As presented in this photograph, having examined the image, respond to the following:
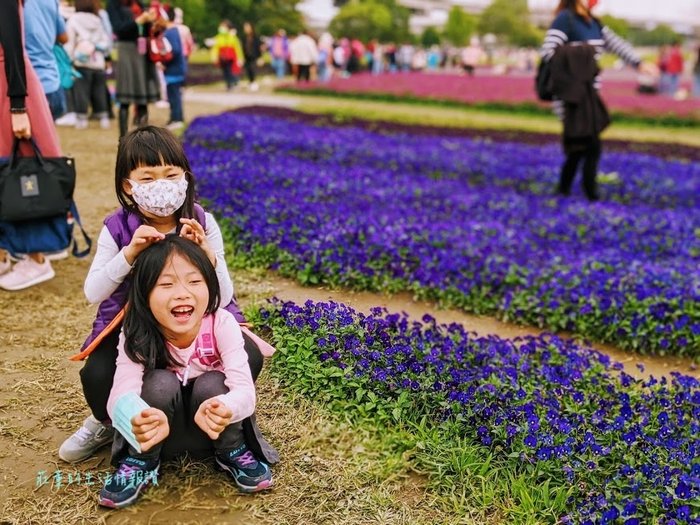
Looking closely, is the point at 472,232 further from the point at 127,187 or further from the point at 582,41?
the point at 127,187

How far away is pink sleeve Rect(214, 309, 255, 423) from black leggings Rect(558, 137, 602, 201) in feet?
18.6

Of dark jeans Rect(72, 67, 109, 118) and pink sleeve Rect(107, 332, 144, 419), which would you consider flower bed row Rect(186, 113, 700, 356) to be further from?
pink sleeve Rect(107, 332, 144, 419)

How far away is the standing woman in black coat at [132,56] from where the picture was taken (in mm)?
8422

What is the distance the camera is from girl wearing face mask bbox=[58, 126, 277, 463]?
2.79 m

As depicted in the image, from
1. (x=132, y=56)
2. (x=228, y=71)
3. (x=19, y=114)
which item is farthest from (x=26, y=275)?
(x=228, y=71)

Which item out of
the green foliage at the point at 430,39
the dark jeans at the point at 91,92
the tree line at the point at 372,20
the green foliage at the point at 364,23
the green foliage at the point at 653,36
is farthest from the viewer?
the green foliage at the point at 653,36

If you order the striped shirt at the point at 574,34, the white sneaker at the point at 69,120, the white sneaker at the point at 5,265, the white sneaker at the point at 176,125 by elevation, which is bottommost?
the white sneaker at the point at 5,265

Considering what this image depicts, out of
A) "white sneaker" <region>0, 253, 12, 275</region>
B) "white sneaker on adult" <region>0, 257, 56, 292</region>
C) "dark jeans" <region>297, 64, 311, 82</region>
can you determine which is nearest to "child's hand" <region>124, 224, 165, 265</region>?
"white sneaker on adult" <region>0, 257, 56, 292</region>

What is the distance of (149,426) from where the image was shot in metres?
A: 2.51

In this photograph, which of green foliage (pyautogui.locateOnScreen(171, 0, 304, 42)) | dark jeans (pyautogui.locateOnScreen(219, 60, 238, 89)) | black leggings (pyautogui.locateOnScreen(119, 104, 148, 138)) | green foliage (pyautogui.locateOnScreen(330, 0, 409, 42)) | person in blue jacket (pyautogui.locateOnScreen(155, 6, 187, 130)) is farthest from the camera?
green foliage (pyautogui.locateOnScreen(330, 0, 409, 42))

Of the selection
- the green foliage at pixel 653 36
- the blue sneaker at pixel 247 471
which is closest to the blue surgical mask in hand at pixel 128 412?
the blue sneaker at pixel 247 471

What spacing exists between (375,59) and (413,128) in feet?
64.4

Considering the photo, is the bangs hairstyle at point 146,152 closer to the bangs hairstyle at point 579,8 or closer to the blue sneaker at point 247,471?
the blue sneaker at point 247,471

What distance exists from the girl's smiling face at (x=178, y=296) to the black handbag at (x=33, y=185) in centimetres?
212
